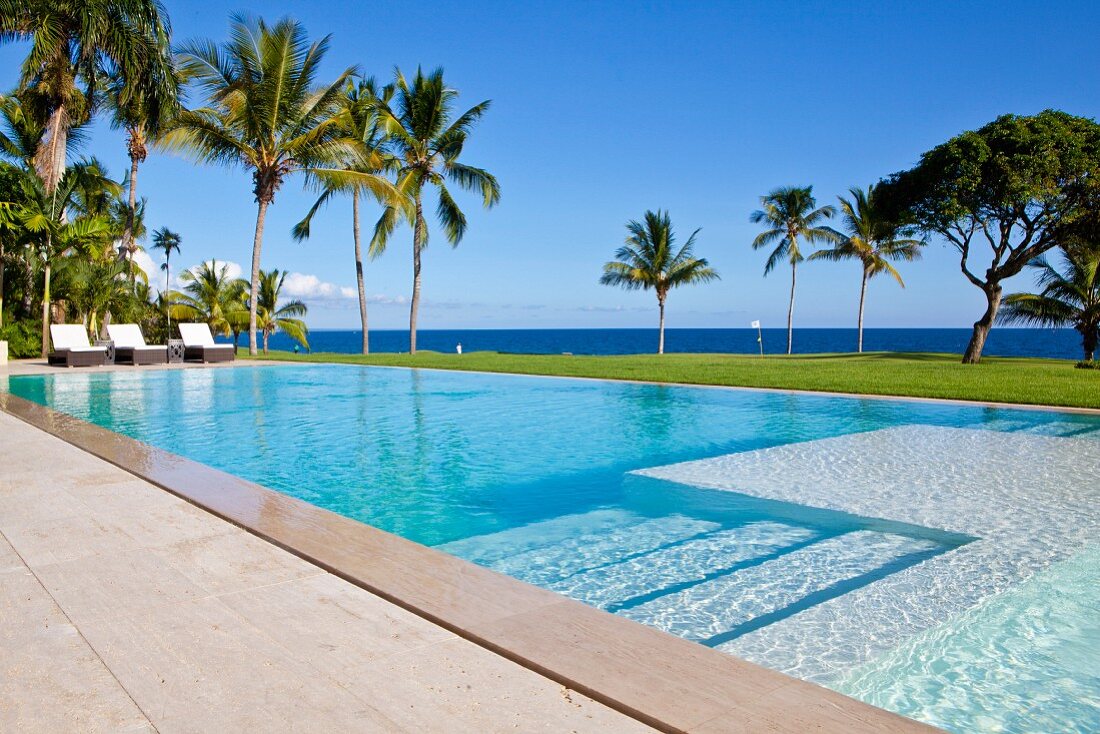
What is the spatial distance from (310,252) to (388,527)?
122 feet

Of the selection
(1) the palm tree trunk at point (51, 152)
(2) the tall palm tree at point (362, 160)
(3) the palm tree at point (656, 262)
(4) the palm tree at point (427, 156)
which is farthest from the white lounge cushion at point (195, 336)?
(3) the palm tree at point (656, 262)

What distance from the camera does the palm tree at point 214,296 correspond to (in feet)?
90.8

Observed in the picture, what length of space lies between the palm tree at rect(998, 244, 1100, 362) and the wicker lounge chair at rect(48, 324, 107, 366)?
83.6 ft

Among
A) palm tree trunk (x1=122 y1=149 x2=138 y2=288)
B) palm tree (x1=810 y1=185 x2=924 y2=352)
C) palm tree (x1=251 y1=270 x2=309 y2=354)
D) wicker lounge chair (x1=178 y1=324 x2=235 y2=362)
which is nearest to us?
wicker lounge chair (x1=178 y1=324 x2=235 y2=362)

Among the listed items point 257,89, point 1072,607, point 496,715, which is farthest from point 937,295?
point 496,715

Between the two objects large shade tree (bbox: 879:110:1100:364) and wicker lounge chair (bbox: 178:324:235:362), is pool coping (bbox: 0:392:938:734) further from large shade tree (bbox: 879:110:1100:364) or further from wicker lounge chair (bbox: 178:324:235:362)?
large shade tree (bbox: 879:110:1100:364)

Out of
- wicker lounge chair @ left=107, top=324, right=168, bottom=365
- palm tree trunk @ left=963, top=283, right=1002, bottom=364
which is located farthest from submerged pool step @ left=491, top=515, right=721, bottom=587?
palm tree trunk @ left=963, top=283, right=1002, bottom=364

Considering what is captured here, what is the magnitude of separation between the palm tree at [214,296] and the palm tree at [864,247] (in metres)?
24.1

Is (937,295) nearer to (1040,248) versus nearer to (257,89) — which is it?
(1040,248)

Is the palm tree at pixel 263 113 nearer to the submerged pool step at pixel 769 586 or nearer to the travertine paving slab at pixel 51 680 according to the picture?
the submerged pool step at pixel 769 586

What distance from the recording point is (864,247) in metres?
29.3

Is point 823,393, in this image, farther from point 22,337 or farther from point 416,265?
point 22,337

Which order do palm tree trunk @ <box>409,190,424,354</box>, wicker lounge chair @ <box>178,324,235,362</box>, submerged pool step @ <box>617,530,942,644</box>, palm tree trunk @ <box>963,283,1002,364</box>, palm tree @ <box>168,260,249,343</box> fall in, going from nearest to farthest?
submerged pool step @ <box>617,530,942,644</box> < wicker lounge chair @ <box>178,324,235,362</box> < palm tree trunk @ <box>963,283,1002,364</box> < palm tree trunk @ <box>409,190,424,354</box> < palm tree @ <box>168,260,249,343</box>

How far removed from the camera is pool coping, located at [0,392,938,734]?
1.79 m
